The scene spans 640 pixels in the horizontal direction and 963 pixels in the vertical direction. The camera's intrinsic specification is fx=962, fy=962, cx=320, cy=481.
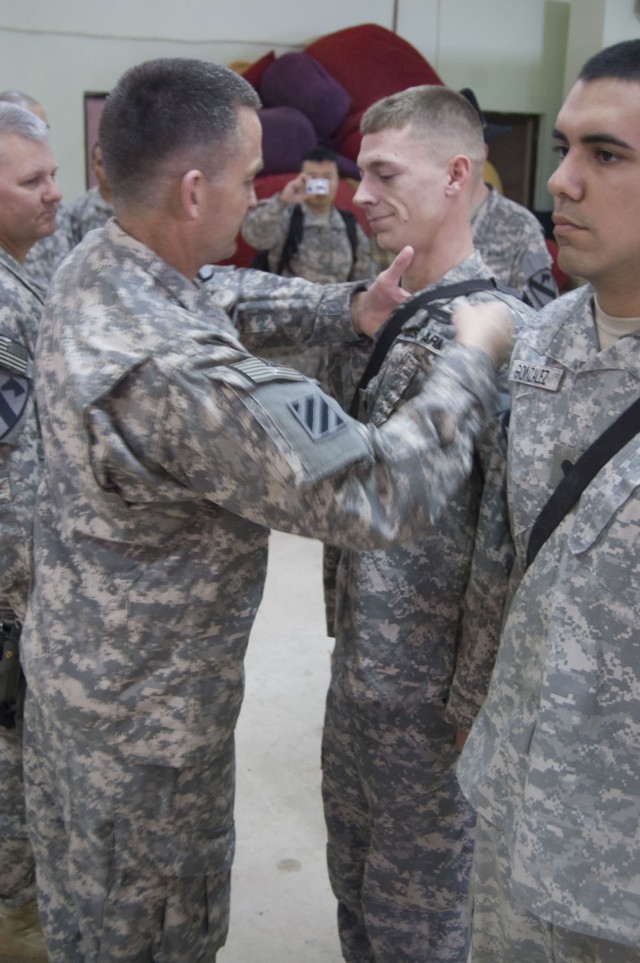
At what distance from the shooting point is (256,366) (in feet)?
4.32

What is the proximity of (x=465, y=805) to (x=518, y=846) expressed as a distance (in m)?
0.59

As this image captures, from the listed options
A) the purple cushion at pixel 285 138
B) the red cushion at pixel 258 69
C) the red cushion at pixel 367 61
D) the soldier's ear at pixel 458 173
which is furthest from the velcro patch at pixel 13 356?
the red cushion at pixel 367 61

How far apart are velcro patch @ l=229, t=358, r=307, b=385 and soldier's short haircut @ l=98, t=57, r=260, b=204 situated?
0.36 m

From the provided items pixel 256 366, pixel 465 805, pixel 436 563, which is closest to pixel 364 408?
pixel 436 563

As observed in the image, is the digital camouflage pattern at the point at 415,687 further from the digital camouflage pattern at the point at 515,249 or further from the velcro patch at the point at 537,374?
the digital camouflage pattern at the point at 515,249

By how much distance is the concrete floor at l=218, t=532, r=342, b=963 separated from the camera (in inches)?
88.8

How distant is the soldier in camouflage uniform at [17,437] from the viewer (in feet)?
6.47

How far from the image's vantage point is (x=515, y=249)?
451cm

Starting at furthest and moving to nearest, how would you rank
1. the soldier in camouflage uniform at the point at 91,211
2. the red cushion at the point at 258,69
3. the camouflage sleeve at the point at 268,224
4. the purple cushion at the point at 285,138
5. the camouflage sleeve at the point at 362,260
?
the red cushion at the point at 258,69
the purple cushion at the point at 285,138
the camouflage sleeve at the point at 362,260
the camouflage sleeve at the point at 268,224
the soldier in camouflage uniform at the point at 91,211

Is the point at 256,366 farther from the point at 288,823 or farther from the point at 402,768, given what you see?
the point at 288,823

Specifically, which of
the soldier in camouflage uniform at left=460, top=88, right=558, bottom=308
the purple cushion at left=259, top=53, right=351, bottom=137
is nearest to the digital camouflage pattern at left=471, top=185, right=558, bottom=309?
the soldier in camouflage uniform at left=460, top=88, right=558, bottom=308

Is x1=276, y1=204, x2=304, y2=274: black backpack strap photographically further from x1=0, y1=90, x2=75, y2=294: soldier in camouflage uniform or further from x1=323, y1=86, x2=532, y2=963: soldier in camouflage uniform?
x1=323, y1=86, x2=532, y2=963: soldier in camouflage uniform

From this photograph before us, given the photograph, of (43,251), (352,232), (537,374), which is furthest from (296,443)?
(352,232)

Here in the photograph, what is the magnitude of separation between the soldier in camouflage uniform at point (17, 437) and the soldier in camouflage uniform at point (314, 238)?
9.23 feet
